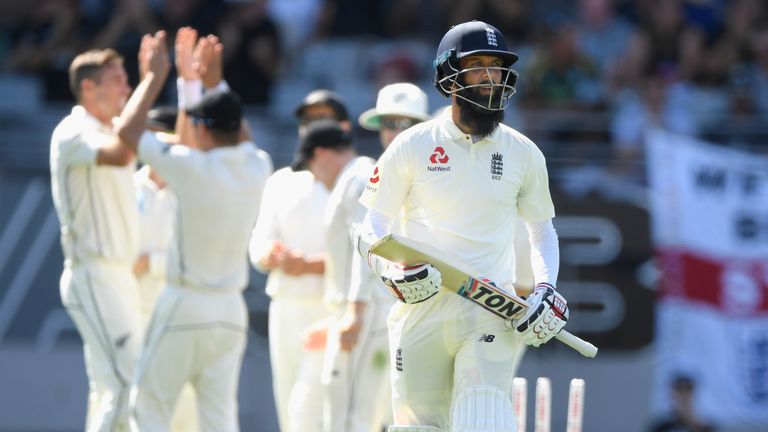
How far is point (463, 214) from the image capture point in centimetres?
643

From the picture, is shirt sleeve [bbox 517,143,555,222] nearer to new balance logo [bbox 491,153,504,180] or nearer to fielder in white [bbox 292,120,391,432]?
new balance logo [bbox 491,153,504,180]

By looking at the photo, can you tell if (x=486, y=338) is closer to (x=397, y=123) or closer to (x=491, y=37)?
(x=491, y=37)

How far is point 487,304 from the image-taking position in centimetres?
630

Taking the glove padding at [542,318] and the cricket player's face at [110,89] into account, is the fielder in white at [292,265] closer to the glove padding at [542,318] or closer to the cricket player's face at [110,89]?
the cricket player's face at [110,89]

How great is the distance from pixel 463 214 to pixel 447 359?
0.65m

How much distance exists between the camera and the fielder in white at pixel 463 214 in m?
6.38

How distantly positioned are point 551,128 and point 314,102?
4337mm

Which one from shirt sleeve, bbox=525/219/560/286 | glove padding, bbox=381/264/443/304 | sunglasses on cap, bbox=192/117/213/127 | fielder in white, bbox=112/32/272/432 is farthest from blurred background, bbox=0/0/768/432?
glove padding, bbox=381/264/443/304

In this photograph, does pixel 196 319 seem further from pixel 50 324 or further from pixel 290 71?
pixel 290 71

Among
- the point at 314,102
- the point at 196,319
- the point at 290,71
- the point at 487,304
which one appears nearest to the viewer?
the point at 487,304

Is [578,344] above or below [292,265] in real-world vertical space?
below

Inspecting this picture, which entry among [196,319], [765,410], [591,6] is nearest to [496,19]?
[591,6]

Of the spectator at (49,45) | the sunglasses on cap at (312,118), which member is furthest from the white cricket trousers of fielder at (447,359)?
the spectator at (49,45)

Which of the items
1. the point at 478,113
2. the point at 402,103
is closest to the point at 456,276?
the point at 478,113
